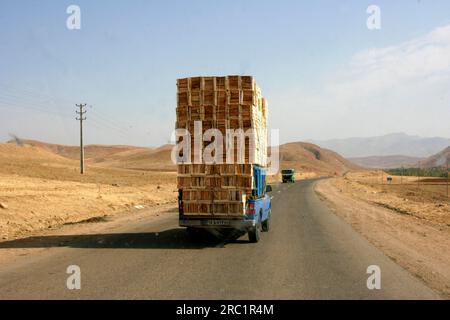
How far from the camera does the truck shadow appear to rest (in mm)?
13367

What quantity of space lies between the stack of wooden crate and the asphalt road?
4.03 feet

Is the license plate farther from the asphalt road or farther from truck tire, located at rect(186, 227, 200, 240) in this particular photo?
truck tire, located at rect(186, 227, 200, 240)

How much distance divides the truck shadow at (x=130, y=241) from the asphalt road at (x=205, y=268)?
0.03m

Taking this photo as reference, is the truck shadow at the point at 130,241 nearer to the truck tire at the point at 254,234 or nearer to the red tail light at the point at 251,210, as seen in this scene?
the truck tire at the point at 254,234

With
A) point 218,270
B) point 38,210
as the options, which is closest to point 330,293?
point 218,270

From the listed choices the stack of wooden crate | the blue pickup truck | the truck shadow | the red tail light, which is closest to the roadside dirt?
the truck shadow

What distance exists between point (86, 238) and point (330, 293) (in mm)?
9151

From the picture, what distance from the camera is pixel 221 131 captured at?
545 inches

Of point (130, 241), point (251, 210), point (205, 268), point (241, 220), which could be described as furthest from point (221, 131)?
point (205, 268)

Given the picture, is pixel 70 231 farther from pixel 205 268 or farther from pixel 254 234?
pixel 205 268

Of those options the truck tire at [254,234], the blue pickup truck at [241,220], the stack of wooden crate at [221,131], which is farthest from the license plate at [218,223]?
the truck tire at [254,234]

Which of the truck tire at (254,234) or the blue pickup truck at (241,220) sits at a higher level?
the blue pickup truck at (241,220)

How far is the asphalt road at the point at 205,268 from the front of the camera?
316 inches

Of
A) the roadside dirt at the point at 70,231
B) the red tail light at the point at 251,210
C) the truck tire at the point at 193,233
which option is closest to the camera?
the roadside dirt at the point at 70,231
